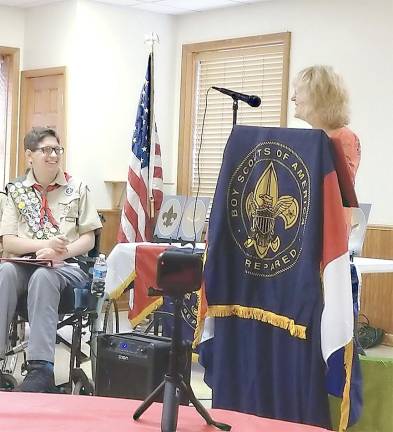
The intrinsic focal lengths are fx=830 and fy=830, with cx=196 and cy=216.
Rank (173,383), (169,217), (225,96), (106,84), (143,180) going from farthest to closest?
(225,96), (106,84), (143,180), (169,217), (173,383)

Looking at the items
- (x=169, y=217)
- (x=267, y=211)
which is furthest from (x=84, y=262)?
(x=267, y=211)

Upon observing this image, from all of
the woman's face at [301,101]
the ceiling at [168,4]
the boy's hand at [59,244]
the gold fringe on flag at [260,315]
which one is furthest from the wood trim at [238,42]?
the gold fringe on flag at [260,315]

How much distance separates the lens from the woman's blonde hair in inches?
105

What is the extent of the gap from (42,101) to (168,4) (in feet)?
4.36

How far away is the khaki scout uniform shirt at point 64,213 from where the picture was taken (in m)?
3.92

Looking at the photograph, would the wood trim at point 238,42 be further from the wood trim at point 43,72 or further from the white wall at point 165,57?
the wood trim at point 43,72

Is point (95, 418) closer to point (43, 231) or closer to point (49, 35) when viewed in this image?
point (43, 231)

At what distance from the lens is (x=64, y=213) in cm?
395

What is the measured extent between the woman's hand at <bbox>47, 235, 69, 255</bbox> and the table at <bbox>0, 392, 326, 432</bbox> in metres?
1.43

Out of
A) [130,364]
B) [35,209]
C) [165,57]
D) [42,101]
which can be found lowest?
[130,364]

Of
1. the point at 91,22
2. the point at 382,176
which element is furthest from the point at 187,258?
the point at 91,22

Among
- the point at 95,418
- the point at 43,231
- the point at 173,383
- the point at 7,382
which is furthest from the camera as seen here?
the point at 43,231

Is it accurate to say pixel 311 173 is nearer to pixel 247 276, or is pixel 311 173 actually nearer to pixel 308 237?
pixel 308 237

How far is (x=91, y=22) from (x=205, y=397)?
3.73m
